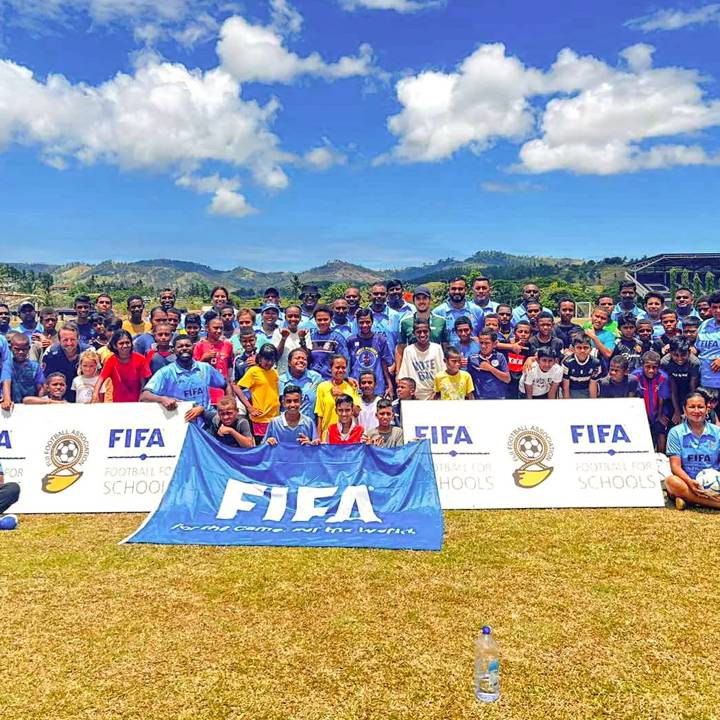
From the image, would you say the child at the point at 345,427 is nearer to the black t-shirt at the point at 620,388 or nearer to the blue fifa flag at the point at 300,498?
the blue fifa flag at the point at 300,498

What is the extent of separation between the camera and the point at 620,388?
10.3 meters

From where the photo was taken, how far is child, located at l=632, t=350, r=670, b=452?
10.3 metres

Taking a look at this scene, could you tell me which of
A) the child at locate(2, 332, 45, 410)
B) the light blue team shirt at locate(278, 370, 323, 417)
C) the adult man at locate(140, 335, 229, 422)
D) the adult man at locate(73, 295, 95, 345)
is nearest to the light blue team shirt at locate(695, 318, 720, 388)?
the light blue team shirt at locate(278, 370, 323, 417)

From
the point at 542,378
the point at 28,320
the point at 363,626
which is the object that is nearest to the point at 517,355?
the point at 542,378

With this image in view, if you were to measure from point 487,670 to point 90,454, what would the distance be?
7240 mm

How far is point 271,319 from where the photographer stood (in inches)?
461

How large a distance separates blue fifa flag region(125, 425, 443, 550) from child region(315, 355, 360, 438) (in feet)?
2.06

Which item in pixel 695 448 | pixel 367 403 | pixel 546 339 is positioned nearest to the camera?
pixel 695 448

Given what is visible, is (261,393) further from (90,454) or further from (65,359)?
(65,359)

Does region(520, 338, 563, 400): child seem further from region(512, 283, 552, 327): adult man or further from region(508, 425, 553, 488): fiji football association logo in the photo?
region(512, 283, 552, 327): adult man

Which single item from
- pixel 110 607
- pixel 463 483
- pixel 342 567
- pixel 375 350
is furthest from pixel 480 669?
pixel 375 350

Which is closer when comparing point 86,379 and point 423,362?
point 86,379

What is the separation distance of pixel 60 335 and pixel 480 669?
9286mm

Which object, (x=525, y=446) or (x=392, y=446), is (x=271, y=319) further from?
(x=525, y=446)
